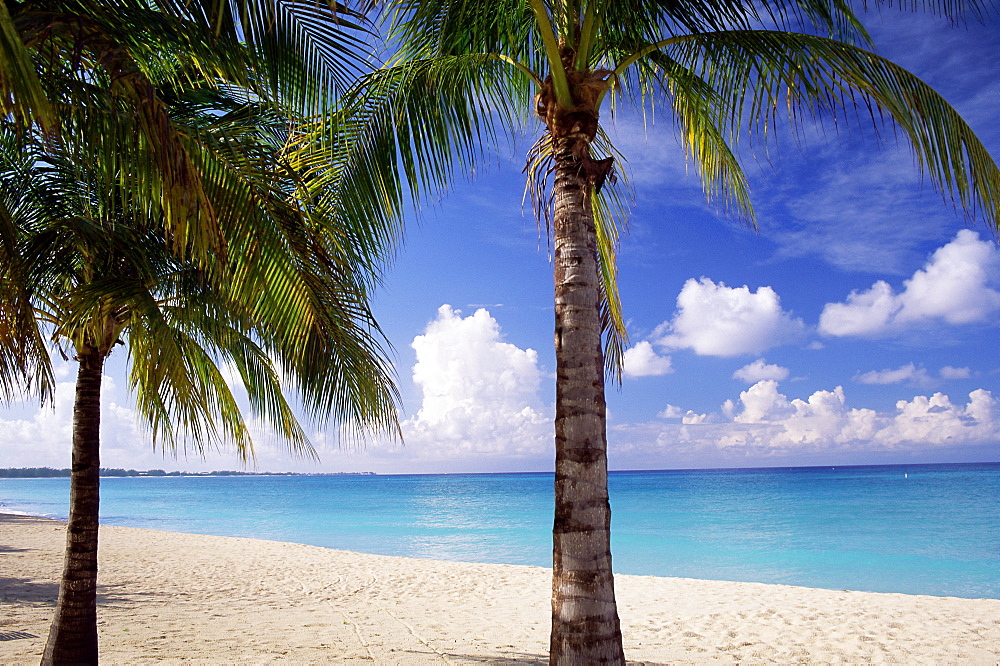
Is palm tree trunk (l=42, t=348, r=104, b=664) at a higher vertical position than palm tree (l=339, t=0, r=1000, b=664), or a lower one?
lower

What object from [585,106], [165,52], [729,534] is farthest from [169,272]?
[729,534]

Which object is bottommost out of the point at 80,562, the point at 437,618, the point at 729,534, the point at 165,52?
the point at 729,534

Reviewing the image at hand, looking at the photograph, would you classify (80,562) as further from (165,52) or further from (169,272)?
(165,52)

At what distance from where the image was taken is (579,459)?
3637 millimetres

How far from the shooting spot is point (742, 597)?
400 inches

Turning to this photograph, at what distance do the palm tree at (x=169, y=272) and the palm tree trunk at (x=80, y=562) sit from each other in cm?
1

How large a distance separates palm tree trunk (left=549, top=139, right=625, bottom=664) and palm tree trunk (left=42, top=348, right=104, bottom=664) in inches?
144

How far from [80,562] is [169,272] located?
231 cm

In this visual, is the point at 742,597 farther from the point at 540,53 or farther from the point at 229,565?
the point at 229,565

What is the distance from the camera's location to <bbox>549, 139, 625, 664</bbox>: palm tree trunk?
3.51 metres

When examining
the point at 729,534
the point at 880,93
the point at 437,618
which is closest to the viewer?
the point at 880,93

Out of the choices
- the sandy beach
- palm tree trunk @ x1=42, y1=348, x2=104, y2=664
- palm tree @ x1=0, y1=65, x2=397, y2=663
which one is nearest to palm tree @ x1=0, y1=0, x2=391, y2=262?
palm tree @ x1=0, y1=65, x2=397, y2=663

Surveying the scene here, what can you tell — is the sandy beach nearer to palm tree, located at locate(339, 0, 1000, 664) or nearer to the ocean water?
palm tree, located at locate(339, 0, 1000, 664)

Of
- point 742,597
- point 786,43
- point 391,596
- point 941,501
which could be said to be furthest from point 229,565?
point 941,501
